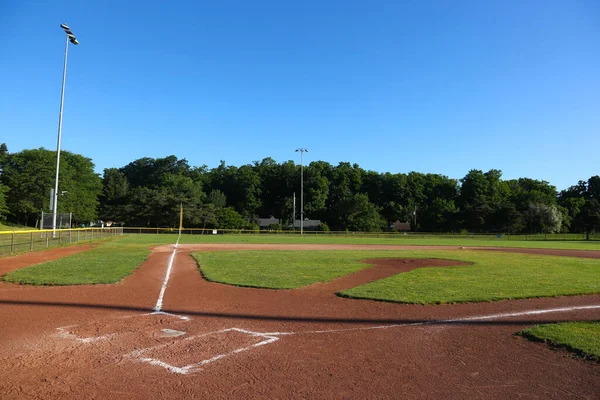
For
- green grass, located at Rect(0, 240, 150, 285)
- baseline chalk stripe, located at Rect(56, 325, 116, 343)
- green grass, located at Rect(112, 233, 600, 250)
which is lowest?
green grass, located at Rect(112, 233, 600, 250)

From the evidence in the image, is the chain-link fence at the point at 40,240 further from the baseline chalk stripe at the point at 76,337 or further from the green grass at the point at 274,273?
the baseline chalk stripe at the point at 76,337

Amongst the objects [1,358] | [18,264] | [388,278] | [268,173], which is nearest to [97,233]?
[18,264]

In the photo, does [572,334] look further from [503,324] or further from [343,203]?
[343,203]

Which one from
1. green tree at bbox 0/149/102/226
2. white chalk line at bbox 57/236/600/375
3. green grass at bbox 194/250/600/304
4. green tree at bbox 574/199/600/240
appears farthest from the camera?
green tree at bbox 574/199/600/240

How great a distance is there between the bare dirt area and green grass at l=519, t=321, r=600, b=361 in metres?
0.27

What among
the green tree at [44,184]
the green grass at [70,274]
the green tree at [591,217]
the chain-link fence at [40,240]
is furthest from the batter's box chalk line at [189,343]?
the green tree at [591,217]

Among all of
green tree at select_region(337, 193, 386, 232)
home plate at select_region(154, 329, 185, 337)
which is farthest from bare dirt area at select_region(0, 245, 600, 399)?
green tree at select_region(337, 193, 386, 232)

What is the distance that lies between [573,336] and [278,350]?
4652mm

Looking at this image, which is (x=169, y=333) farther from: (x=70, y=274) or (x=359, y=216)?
(x=359, y=216)

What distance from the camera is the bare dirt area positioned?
4238 mm

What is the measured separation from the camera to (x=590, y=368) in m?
4.82

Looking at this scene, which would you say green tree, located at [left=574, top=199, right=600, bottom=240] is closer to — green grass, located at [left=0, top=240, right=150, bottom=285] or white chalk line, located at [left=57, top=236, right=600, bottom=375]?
white chalk line, located at [left=57, top=236, right=600, bottom=375]

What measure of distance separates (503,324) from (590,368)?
90.2 inches

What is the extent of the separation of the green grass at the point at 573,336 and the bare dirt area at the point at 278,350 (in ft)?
0.88
